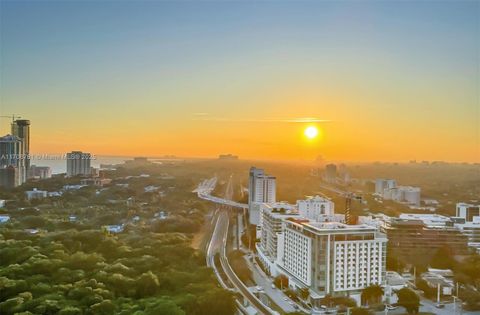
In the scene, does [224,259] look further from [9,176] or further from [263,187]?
[9,176]

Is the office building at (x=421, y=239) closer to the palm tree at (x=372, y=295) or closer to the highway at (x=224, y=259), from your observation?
the palm tree at (x=372, y=295)

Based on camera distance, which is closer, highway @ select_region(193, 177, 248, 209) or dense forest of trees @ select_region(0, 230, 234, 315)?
dense forest of trees @ select_region(0, 230, 234, 315)

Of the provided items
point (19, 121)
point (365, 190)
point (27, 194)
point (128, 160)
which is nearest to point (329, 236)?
point (19, 121)

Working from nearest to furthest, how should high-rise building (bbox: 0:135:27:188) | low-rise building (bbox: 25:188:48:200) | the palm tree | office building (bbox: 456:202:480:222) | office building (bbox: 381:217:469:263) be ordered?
the palm tree → office building (bbox: 381:217:469:263) → office building (bbox: 456:202:480:222) → high-rise building (bbox: 0:135:27:188) → low-rise building (bbox: 25:188:48:200)

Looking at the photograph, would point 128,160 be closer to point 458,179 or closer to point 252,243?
point 252,243

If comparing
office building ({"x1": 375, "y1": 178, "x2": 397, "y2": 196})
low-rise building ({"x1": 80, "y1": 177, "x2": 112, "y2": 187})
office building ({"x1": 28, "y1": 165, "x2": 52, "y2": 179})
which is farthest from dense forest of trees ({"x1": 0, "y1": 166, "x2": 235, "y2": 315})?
office building ({"x1": 375, "y1": 178, "x2": 397, "y2": 196})

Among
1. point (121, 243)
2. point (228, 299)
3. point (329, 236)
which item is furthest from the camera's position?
point (121, 243)

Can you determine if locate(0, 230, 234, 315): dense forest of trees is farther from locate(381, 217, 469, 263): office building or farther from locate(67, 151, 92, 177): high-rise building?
locate(67, 151, 92, 177): high-rise building
